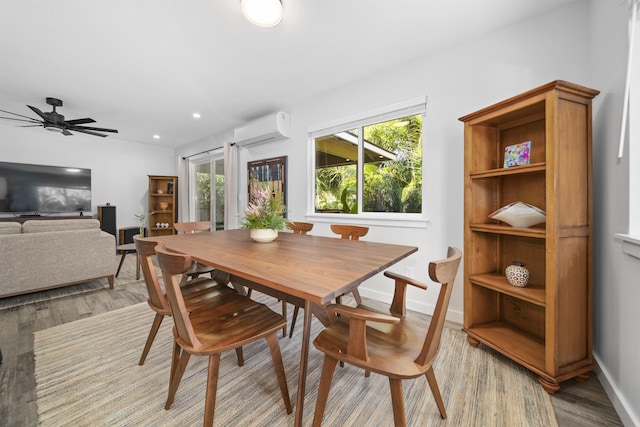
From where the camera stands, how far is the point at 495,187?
1.97m

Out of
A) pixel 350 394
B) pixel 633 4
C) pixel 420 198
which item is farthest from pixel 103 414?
pixel 633 4

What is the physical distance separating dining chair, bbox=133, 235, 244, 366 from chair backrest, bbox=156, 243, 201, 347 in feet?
1.12

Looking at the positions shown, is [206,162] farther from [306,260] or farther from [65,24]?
[306,260]

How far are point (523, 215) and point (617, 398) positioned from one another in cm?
100

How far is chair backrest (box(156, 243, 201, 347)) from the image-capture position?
0.96m

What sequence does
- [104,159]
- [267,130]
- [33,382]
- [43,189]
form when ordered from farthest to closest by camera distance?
[104,159], [43,189], [267,130], [33,382]

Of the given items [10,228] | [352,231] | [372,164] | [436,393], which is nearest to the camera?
[436,393]

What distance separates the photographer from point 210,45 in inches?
87.6

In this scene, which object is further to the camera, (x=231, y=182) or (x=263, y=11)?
(x=231, y=182)

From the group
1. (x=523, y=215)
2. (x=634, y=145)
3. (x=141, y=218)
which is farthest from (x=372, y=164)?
(x=141, y=218)

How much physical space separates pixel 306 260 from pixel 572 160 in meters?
1.63

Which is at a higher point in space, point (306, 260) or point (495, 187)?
point (495, 187)

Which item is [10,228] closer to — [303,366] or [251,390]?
[251,390]

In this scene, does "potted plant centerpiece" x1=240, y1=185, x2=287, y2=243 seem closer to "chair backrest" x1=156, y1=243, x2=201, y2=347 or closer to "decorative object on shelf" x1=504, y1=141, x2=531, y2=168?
"chair backrest" x1=156, y1=243, x2=201, y2=347
